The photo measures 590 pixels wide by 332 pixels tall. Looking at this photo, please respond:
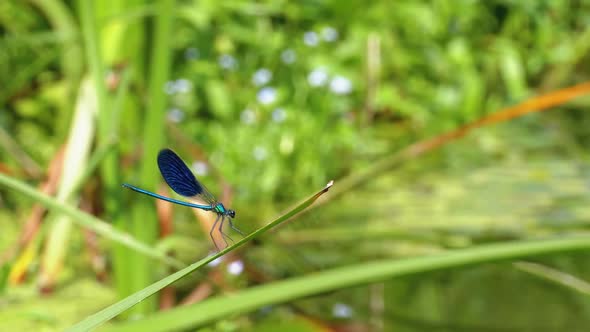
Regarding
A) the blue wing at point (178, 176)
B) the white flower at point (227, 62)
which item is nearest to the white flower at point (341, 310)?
the blue wing at point (178, 176)

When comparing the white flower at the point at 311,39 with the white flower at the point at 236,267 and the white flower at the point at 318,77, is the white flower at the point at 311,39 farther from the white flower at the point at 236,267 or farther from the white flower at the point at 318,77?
the white flower at the point at 236,267

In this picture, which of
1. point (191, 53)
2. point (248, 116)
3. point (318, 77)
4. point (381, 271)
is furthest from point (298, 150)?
point (381, 271)

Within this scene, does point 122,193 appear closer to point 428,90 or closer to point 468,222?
point 468,222

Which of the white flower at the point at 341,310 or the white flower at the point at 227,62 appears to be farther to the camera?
the white flower at the point at 227,62

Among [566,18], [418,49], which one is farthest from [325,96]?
[566,18]

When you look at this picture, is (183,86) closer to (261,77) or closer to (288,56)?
(261,77)

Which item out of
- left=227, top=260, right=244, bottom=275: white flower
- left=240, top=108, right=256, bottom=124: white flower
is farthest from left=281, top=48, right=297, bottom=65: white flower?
left=227, top=260, right=244, bottom=275: white flower
